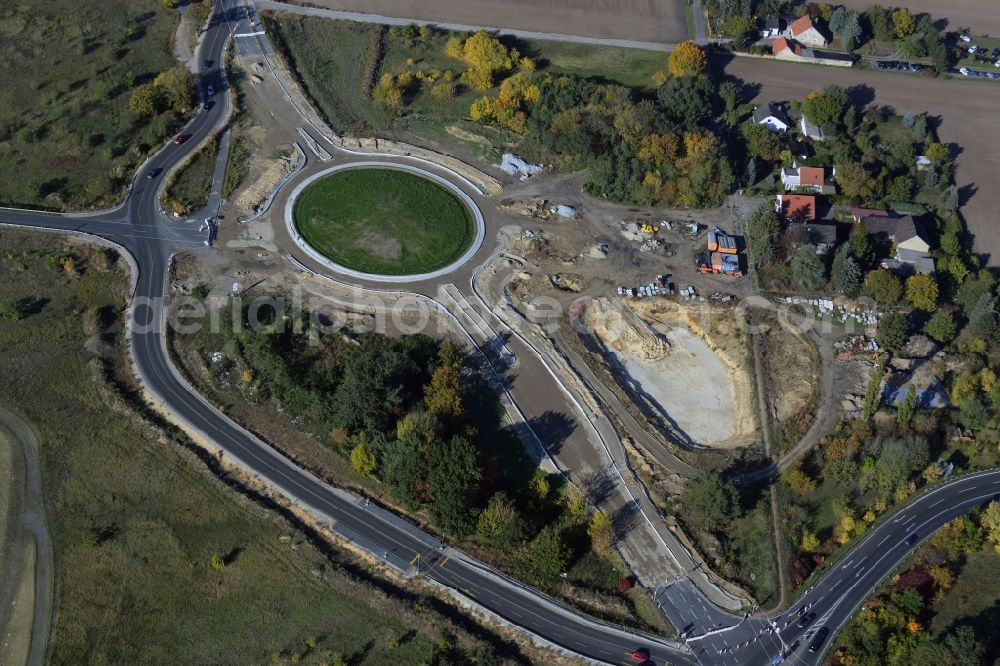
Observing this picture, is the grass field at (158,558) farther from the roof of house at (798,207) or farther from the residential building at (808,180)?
the residential building at (808,180)

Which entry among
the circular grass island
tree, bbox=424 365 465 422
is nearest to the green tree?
tree, bbox=424 365 465 422

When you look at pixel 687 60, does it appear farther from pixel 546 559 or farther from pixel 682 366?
pixel 546 559

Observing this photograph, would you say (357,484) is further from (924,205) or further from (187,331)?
(924,205)

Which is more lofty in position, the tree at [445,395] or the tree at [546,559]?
the tree at [445,395]

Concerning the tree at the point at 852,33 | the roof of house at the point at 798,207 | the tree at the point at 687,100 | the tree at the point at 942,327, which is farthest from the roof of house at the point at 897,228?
the tree at the point at 852,33

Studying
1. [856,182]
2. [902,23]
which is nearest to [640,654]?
[856,182]

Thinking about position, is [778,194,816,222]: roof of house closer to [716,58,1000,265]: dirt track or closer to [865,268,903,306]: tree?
[865,268,903,306]: tree
